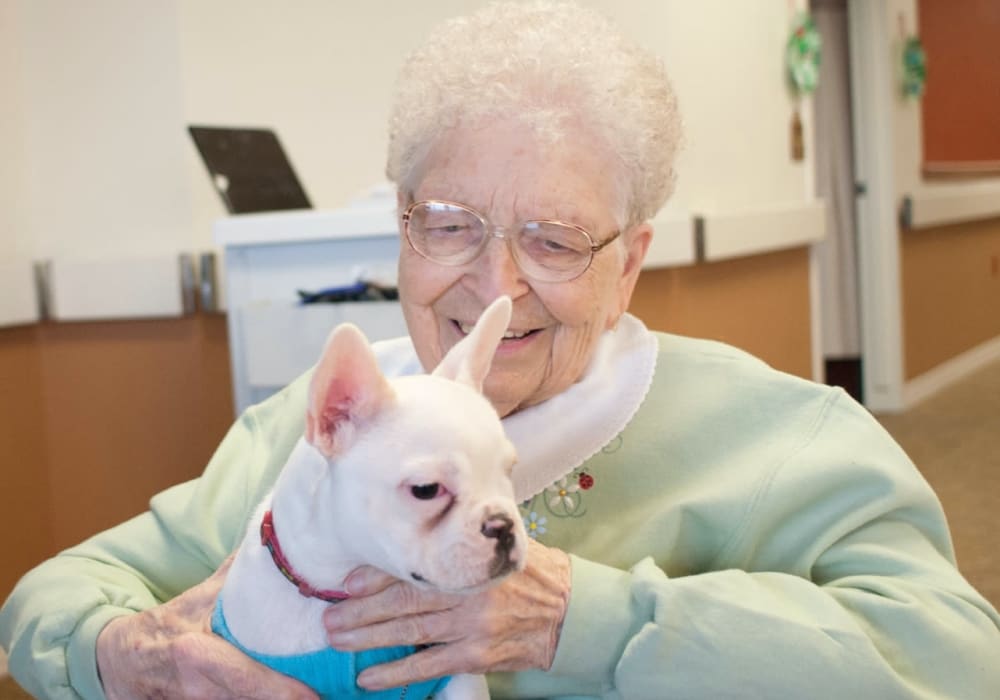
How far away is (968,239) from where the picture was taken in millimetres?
6832

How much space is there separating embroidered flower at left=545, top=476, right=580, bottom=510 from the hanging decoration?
327cm

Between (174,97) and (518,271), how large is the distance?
180cm

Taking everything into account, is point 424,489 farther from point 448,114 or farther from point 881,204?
point 881,204

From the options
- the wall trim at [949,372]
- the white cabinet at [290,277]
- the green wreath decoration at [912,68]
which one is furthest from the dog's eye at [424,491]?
the green wreath decoration at [912,68]

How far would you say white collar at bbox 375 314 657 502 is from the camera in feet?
4.11

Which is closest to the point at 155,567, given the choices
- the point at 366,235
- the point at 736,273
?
the point at 366,235

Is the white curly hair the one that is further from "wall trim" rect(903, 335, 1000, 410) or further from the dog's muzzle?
"wall trim" rect(903, 335, 1000, 410)

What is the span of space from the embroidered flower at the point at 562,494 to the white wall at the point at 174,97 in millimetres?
1794

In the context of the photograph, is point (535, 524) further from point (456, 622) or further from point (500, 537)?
point (500, 537)

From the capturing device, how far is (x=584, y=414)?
1.29 metres

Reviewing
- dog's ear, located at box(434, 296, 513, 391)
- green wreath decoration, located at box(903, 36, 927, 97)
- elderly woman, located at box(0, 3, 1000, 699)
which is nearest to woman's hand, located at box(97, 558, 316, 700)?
elderly woman, located at box(0, 3, 1000, 699)

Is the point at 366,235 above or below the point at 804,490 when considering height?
above

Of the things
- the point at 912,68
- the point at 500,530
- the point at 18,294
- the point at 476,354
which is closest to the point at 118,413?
the point at 18,294

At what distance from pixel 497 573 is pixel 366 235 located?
1.58m
